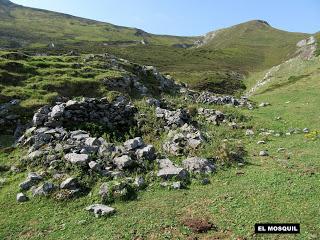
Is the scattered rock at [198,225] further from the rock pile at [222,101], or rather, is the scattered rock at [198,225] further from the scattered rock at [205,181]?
the rock pile at [222,101]

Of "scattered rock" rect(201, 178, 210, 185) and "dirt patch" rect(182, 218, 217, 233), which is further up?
"scattered rock" rect(201, 178, 210, 185)

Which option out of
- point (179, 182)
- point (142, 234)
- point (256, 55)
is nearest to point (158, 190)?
point (179, 182)

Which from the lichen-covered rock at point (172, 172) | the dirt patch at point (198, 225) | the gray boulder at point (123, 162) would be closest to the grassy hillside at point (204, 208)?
the dirt patch at point (198, 225)

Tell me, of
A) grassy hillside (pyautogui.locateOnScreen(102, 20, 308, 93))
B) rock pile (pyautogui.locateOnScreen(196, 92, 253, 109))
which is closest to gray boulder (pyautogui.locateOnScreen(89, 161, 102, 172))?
rock pile (pyautogui.locateOnScreen(196, 92, 253, 109))

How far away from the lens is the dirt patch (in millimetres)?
15328

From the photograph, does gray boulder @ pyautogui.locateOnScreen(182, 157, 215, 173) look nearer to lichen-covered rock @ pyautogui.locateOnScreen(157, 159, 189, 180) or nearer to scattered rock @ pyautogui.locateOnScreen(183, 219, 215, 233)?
lichen-covered rock @ pyautogui.locateOnScreen(157, 159, 189, 180)

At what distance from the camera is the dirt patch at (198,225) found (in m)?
15.3

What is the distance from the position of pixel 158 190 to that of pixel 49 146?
7887 mm

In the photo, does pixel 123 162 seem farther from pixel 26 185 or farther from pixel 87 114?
pixel 87 114

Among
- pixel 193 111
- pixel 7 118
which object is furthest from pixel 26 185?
pixel 193 111

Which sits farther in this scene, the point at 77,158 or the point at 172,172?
the point at 77,158

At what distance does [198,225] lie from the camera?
15.6 metres

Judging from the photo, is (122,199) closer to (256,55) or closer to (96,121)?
(96,121)

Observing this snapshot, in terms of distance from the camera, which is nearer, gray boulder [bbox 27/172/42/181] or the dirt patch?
the dirt patch
